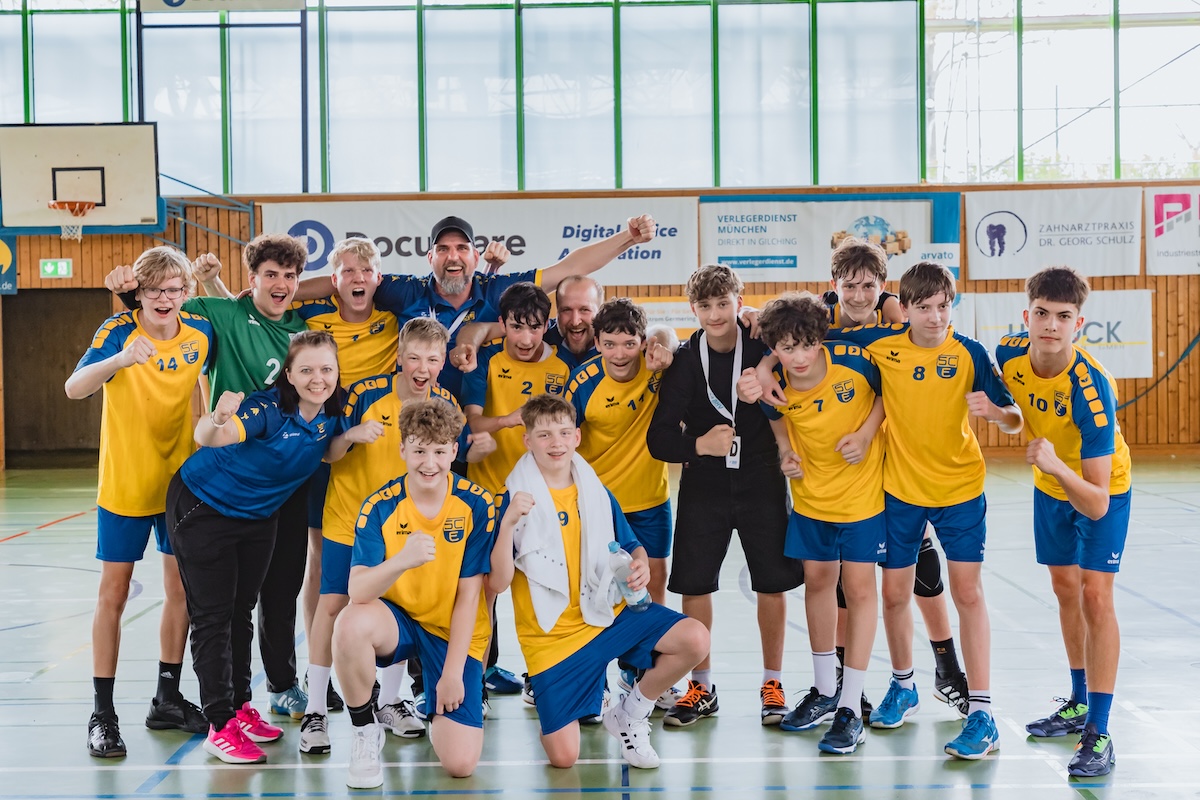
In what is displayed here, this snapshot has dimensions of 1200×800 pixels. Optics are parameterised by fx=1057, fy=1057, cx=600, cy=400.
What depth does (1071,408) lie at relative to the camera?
3.89m

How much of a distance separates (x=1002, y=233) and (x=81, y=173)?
12919 mm

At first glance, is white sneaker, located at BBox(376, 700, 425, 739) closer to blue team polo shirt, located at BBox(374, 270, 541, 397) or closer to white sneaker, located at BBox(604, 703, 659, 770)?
white sneaker, located at BBox(604, 703, 659, 770)

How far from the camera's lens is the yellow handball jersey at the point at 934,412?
13.6 ft

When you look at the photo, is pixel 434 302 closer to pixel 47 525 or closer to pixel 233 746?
pixel 233 746

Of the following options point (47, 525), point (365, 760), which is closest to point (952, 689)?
point (365, 760)

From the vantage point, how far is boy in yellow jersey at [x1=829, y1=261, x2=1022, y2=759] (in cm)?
407

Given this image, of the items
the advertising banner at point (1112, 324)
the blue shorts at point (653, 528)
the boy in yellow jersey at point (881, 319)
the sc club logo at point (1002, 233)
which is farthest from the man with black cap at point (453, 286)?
the sc club logo at point (1002, 233)

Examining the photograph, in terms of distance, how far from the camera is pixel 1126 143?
15.8m

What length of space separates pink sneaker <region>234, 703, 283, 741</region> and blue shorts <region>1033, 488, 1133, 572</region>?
3160 millimetres

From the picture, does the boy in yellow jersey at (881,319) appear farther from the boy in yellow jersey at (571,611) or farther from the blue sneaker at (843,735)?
the boy in yellow jersey at (571,611)

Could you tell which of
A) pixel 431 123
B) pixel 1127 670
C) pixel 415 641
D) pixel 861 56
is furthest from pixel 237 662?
pixel 861 56

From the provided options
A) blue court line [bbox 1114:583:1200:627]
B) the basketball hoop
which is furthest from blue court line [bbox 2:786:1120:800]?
the basketball hoop

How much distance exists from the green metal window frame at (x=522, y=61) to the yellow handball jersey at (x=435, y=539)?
40.5 ft

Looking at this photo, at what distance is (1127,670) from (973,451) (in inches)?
66.0
